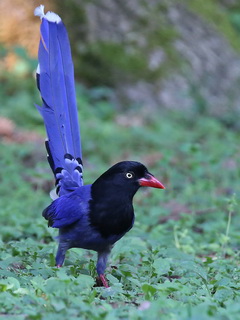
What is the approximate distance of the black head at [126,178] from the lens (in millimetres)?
4734

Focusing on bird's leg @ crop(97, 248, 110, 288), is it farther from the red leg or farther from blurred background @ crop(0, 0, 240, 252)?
blurred background @ crop(0, 0, 240, 252)

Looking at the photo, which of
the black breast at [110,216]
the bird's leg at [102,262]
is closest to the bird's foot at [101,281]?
the bird's leg at [102,262]

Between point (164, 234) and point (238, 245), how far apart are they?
69cm

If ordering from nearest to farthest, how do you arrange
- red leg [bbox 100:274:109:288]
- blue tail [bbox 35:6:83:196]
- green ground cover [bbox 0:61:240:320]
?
green ground cover [bbox 0:61:240:320] < red leg [bbox 100:274:109:288] < blue tail [bbox 35:6:83:196]

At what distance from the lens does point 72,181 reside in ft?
17.4

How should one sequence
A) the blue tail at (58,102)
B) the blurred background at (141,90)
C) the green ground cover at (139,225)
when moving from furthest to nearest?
the blurred background at (141,90)
the blue tail at (58,102)
the green ground cover at (139,225)

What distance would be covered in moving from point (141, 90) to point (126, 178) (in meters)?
7.43

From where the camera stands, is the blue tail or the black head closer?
the black head

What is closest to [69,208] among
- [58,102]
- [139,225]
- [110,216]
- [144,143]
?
[110,216]

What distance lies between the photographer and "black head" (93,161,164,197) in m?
4.73

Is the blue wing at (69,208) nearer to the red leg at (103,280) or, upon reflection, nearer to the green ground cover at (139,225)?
the green ground cover at (139,225)

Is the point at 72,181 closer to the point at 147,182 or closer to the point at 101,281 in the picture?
the point at 147,182

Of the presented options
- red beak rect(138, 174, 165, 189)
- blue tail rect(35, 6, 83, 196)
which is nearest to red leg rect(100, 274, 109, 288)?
red beak rect(138, 174, 165, 189)

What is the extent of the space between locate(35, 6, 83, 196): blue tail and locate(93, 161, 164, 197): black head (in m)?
0.62
